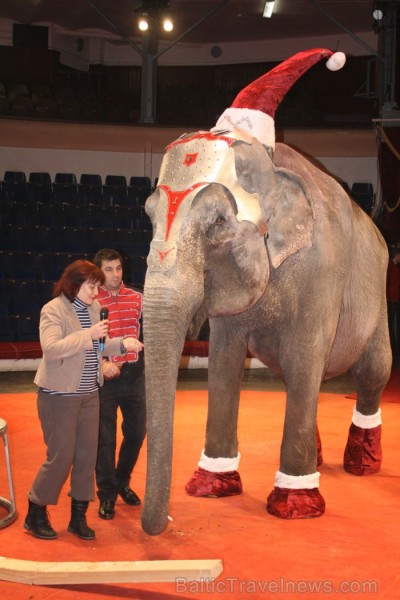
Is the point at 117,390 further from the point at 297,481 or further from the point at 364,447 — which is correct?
the point at 364,447

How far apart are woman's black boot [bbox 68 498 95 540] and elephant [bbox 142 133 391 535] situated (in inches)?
26.6

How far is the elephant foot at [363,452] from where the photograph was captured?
5586 mm

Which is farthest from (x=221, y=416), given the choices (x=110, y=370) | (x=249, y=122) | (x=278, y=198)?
(x=249, y=122)

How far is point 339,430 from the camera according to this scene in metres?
6.89

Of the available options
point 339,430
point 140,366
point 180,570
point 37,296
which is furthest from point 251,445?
point 37,296

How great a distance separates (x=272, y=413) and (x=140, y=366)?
9.86 ft

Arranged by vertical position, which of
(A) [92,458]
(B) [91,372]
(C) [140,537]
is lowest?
(C) [140,537]

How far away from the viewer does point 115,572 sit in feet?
11.6

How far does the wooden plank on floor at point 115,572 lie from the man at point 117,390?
96 cm

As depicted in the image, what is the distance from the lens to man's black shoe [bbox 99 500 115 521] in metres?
4.56

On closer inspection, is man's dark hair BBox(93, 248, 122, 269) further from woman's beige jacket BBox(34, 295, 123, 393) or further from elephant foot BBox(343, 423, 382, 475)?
elephant foot BBox(343, 423, 382, 475)

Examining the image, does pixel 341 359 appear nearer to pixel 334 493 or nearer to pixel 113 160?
pixel 334 493

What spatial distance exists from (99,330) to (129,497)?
1230mm

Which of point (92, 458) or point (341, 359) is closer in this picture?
point (92, 458)
